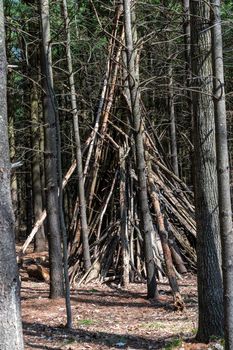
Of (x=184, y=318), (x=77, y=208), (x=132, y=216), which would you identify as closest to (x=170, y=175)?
(x=132, y=216)

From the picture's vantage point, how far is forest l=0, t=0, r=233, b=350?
5172 millimetres

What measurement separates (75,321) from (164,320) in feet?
4.45

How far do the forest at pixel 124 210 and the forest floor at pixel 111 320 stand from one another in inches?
1.0

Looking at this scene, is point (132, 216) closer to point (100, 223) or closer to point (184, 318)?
point (100, 223)

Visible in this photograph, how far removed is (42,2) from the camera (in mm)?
8531

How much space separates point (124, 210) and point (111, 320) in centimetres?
369

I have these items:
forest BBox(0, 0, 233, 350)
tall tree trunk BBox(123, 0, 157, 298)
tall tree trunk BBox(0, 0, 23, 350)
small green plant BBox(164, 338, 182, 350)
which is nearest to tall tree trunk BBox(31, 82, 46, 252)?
forest BBox(0, 0, 233, 350)

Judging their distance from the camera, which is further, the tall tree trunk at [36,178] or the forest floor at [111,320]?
the tall tree trunk at [36,178]

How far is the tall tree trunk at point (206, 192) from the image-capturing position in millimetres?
5824

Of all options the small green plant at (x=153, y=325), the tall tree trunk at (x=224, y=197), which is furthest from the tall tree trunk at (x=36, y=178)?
the tall tree trunk at (x=224, y=197)

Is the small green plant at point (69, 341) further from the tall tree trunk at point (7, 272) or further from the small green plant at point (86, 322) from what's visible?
the tall tree trunk at point (7, 272)

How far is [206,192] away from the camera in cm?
583

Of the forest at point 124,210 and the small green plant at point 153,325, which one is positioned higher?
the forest at point 124,210

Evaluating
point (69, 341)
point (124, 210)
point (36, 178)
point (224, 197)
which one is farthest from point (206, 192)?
point (36, 178)
